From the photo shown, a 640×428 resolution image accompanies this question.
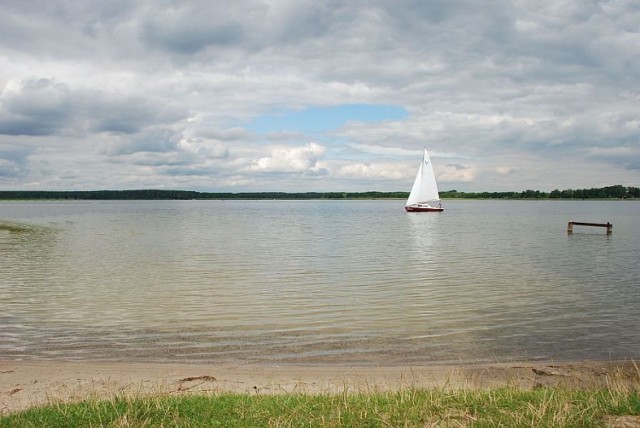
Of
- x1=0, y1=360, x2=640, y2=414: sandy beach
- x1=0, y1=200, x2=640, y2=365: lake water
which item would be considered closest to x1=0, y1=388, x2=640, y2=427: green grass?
x1=0, y1=360, x2=640, y2=414: sandy beach

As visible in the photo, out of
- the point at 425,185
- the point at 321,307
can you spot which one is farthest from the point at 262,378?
the point at 425,185

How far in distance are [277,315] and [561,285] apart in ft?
46.2

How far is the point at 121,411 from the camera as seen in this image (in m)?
7.66

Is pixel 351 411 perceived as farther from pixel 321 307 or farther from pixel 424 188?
pixel 424 188

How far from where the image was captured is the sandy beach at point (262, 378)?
999cm

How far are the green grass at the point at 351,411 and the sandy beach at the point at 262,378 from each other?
1.27 m

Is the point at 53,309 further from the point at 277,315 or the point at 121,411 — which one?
the point at 121,411

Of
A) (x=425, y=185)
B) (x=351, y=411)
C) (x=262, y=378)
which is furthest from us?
(x=425, y=185)

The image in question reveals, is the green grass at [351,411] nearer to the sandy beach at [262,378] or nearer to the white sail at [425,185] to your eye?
the sandy beach at [262,378]

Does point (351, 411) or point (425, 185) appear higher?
point (425, 185)

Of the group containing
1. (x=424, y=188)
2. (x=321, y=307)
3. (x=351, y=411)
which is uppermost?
(x=424, y=188)

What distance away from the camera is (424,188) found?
104062 mm

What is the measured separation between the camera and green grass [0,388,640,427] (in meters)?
7.15

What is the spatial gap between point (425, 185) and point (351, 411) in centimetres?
9836
